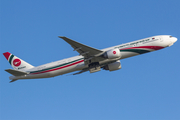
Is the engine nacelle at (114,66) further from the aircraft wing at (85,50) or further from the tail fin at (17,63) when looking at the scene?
the tail fin at (17,63)

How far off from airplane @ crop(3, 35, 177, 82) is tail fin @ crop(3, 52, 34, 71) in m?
1.87

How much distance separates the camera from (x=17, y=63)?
2020 inches

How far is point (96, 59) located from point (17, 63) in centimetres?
1716

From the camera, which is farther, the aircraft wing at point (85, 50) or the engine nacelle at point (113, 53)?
the engine nacelle at point (113, 53)

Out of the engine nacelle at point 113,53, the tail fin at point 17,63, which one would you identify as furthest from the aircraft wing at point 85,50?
the tail fin at point 17,63

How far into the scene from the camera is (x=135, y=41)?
152 feet

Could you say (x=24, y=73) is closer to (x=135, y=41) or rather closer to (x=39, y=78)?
(x=39, y=78)

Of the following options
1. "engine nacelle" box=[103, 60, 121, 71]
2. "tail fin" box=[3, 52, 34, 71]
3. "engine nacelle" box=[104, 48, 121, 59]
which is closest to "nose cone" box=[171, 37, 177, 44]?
"engine nacelle" box=[103, 60, 121, 71]

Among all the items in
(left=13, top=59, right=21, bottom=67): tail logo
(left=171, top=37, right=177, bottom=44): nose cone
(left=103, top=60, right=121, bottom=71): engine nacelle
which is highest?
(left=13, top=59, right=21, bottom=67): tail logo

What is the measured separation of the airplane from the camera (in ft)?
145

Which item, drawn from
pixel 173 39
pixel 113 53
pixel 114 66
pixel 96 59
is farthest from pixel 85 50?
pixel 173 39

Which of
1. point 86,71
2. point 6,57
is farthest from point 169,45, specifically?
point 6,57

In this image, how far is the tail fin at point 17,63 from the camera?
50625mm

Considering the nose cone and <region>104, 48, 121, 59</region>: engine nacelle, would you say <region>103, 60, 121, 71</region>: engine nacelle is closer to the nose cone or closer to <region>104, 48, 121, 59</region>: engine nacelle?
<region>104, 48, 121, 59</region>: engine nacelle
